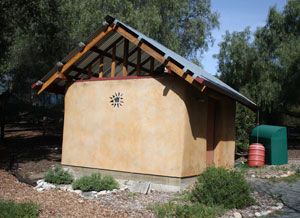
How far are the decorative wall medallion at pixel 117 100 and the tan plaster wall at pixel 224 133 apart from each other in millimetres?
3555

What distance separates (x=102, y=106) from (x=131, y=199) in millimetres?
3243

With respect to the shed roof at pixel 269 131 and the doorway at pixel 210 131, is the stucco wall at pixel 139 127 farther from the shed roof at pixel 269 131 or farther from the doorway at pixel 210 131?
the shed roof at pixel 269 131

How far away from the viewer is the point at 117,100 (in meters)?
9.09

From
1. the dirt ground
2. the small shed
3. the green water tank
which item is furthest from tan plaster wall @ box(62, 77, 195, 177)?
the green water tank

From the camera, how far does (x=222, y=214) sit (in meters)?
5.83

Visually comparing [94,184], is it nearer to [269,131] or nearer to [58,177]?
[58,177]

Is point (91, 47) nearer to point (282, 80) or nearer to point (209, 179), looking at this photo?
point (209, 179)

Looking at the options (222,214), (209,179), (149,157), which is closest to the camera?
(222,214)

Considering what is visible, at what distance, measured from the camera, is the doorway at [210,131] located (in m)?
10.1

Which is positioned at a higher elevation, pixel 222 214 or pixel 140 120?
pixel 140 120

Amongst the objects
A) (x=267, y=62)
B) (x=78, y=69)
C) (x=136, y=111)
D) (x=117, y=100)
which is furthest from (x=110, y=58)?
(x=267, y=62)

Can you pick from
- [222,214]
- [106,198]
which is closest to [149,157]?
[106,198]

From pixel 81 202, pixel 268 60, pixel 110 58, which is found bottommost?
pixel 81 202

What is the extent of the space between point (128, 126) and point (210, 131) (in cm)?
304
